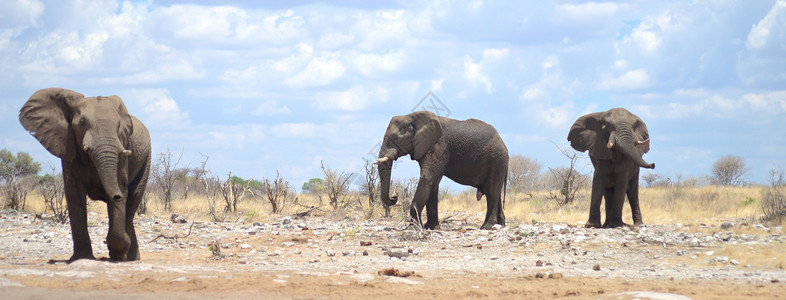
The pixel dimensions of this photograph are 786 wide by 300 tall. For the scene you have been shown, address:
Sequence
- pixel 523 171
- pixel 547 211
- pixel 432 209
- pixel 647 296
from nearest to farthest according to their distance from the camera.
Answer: pixel 647 296, pixel 432 209, pixel 547 211, pixel 523 171

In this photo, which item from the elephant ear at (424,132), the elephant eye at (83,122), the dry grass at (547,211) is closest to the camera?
the elephant eye at (83,122)

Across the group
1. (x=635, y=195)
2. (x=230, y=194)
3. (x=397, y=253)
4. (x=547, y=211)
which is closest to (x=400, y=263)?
(x=397, y=253)

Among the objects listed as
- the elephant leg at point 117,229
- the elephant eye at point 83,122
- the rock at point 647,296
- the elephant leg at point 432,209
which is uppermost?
the elephant eye at point 83,122

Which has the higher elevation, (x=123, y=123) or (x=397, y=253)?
(x=123, y=123)

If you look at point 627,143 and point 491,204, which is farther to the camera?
point 491,204

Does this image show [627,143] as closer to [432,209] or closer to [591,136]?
[591,136]

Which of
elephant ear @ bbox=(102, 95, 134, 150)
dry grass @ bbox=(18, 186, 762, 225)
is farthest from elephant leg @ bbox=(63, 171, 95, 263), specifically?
dry grass @ bbox=(18, 186, 762, 225)

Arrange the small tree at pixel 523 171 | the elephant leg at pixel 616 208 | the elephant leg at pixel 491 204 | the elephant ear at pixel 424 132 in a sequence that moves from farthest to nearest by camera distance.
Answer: the small tree at pixel 523 171 < the elephant leg at pixel 491 204 < the elephant leg at pixel 616 208 < the elephant ear at pixel 424 132

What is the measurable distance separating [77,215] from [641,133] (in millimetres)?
11178

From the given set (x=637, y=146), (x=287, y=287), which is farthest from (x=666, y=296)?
(x=637, y=146)

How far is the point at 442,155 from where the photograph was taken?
53.9ft

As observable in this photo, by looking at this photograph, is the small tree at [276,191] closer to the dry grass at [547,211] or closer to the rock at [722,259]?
the dry grass at [547,211]

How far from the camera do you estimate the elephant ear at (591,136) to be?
16.9 meters

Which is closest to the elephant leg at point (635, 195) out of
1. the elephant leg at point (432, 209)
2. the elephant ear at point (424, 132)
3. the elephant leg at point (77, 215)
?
the elephant leg at point (432, 209)
